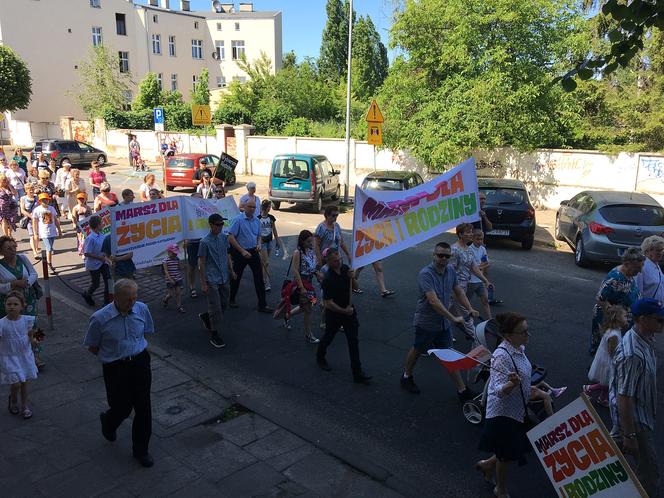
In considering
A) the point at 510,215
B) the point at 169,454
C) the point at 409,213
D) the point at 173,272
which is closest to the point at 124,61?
the point at 510,215

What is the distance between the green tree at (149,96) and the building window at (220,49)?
21.9m

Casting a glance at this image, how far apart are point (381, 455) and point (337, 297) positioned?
6.21 feet

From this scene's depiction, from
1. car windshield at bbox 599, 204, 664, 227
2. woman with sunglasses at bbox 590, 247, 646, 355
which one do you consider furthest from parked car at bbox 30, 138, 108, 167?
woman with sunglasses at bbox 590, 247, 646, 355

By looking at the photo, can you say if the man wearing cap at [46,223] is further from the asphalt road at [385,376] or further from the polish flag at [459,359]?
the polish flag at [459,359]

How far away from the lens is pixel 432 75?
19.5 metres

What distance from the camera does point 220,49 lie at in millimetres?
60062

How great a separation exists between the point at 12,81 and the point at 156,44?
17573 mm

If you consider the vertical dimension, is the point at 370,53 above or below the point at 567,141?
above

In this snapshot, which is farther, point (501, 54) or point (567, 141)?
point (567, 141)

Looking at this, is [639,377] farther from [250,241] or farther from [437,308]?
[250,241]

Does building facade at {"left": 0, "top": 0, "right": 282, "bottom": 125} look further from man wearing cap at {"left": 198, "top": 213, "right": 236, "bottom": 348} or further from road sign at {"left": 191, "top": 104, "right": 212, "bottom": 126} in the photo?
man wearing cap at {"left": 198, "top": 213, "right": 236, "bottom": 348}

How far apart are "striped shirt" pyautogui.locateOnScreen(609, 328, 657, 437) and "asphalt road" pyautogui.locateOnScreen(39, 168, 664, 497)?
1143 millimetres

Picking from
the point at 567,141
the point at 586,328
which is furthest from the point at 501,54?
the point at 586,328

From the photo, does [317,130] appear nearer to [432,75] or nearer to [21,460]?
[432,75]
